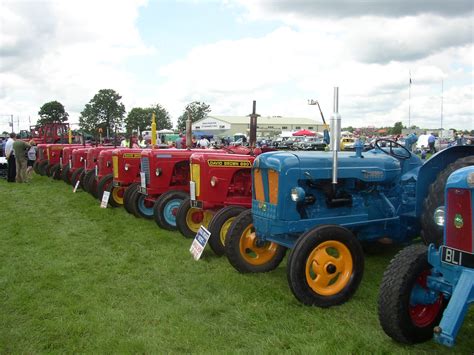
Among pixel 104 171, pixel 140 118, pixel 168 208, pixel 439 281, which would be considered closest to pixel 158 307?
pixel 439 281

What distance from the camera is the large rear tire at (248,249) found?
4.65m

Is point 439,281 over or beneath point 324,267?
→ over

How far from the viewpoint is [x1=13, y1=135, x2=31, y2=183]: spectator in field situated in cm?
1338

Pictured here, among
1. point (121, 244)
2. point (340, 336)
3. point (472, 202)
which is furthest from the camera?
point (121, 244)

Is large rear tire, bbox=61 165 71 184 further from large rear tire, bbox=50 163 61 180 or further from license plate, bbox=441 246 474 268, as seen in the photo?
license plate, bbox=441 246 474 268

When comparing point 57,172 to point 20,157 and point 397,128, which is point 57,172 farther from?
point 397,128

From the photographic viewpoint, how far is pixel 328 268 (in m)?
3.94

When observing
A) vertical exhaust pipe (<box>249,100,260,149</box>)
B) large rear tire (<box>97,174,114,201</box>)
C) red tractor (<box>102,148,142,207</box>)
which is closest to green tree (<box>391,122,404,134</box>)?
large rear tire (<box>97,174,114,201</box>)

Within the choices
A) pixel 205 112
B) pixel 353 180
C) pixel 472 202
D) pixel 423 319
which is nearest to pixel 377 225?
pixel 353 180

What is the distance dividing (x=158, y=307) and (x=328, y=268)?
55.7 inches

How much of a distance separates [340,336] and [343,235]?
3.12ft

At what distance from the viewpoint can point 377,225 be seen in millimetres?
4848

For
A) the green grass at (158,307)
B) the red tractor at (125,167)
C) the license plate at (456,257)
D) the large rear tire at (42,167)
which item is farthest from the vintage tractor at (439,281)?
the large rear tire at (42,167)

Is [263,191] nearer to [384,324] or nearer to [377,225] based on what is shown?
[377,225]
